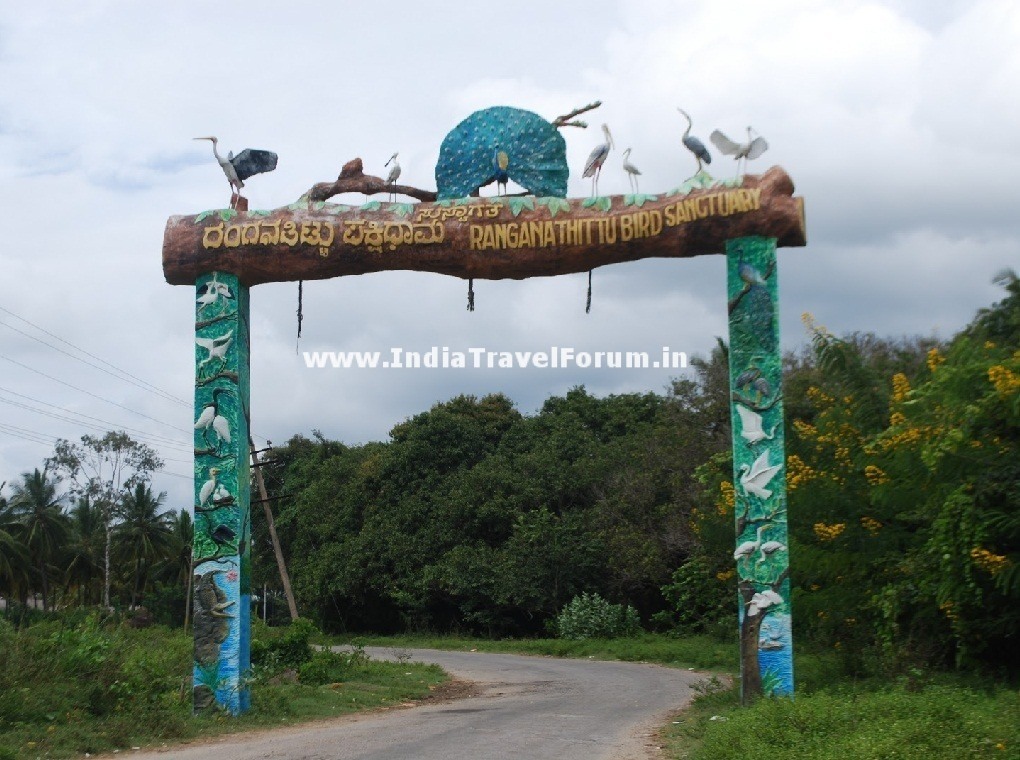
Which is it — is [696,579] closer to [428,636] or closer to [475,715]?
[428,636]

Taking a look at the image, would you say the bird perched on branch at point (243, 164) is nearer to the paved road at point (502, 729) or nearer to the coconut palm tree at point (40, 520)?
the paved road at point (502, 729)

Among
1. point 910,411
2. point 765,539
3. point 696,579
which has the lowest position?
point 696,579

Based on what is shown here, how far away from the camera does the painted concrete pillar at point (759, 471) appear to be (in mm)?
10000

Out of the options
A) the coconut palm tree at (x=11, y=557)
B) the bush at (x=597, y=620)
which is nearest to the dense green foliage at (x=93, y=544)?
the coconut palm tree at (x=11, y=557)

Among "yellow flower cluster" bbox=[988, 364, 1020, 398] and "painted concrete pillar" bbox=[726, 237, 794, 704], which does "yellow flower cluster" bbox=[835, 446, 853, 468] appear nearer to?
"painted concrete pillar" bbox=[726, 237, 794, 704]

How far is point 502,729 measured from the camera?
10.5 meters

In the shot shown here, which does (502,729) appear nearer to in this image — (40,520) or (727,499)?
(727,499)

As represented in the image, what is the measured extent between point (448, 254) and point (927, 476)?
209 inches

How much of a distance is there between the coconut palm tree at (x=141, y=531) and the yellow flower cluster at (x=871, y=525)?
1431 inches

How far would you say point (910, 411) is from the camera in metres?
10.4

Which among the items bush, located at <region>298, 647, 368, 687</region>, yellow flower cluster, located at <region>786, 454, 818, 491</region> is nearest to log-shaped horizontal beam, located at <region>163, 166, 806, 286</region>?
yellow flower cluster, located at <region>786, 454, 818, 491</region>

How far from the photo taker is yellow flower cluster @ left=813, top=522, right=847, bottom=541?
1166 centimetres

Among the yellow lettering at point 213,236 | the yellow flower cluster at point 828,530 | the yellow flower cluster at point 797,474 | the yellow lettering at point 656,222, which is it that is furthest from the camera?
the yellow flower cluster at point 797,474

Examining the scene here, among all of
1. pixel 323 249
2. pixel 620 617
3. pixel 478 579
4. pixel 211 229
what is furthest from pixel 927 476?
pixel 478 579
